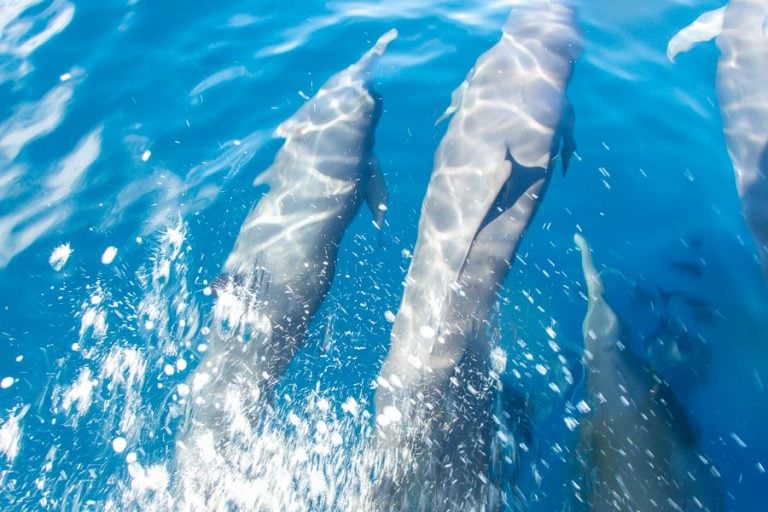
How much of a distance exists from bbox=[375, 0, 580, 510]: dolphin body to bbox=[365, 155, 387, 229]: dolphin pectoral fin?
1.47 ft

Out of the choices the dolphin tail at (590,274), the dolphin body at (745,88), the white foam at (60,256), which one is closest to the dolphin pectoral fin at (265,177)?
the white foam at (60,256)

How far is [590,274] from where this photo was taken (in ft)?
18.2

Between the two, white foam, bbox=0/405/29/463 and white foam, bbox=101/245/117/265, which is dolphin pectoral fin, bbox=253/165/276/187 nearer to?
white foam, bbox=101/245/117/265

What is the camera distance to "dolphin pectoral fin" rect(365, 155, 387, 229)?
5688 mm

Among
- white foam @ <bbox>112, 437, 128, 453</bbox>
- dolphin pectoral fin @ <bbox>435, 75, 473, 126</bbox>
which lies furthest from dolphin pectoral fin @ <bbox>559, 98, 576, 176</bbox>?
white foam @ <bbox>112, 437, 128, 453</bbox>

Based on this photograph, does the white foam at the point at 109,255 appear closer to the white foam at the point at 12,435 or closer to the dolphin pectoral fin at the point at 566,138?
the white foam at the point at 12,435

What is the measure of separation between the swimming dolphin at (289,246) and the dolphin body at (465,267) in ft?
2.74

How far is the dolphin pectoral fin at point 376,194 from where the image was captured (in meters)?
5.69

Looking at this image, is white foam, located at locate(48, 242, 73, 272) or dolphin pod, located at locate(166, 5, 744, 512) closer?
dolphin pod, located at locate(166, 5, 744, 512)

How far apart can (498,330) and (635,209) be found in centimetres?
235

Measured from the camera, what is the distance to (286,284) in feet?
16.8

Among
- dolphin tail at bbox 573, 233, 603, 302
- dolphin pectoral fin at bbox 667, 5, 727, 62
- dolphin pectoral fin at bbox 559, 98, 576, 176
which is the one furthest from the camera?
dolphin pectoral fin at bbox 667, 5, 727, 62

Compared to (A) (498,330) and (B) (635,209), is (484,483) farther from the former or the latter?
(B) (635,209)

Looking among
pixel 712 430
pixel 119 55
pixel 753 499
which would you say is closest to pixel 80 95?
pixel 119 55
